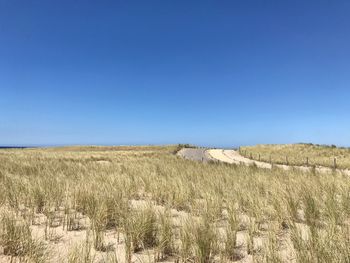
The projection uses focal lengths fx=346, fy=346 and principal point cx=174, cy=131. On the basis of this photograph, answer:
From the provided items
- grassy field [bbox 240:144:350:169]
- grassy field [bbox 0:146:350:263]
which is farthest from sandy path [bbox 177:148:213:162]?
grassy field [bbox 0:146:350:263]

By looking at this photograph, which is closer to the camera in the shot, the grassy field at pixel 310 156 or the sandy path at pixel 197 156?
the grassy field at pixel 310 156

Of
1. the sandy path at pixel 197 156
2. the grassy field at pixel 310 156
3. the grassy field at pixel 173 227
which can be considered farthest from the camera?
the sandy path at pixel 197 156

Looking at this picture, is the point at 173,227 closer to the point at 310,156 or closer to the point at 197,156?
the point at 197,156

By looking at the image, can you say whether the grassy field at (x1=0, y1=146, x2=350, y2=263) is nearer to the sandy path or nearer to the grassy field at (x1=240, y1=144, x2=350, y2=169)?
the sandy path

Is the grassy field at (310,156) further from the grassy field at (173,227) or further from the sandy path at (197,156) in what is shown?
the grassy field at (173,227)

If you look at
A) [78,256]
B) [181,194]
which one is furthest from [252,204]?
[78,256]

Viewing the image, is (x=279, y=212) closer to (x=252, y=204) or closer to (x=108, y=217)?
(x=252, y=204)

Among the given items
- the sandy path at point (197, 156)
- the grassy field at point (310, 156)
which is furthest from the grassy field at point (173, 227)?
the grassy field at point (310, 156)

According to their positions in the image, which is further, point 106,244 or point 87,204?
point 87,204

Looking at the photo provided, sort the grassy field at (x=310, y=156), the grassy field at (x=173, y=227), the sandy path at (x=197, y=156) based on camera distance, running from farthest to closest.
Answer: the sandy path at (x=197, y=156)
the grassy field at (x=310, y=156)
the grassy field at (x=173, y=227)

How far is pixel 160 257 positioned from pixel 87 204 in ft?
9.79

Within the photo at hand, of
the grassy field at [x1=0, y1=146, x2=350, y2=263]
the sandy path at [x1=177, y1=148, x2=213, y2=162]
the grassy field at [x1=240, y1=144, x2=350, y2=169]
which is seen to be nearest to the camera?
the grassy field at [x1=0, y1=146, x2=350, y2=263]

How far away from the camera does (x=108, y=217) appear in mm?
6617

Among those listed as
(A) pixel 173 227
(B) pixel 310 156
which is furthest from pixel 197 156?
(A) pixel 173 227
